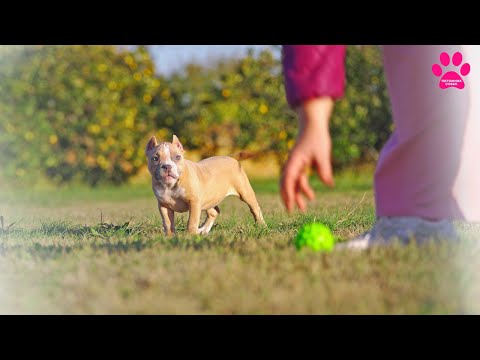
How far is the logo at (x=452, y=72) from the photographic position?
218cm

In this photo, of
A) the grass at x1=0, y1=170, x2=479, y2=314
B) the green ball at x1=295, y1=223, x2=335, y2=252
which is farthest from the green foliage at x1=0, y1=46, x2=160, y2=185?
the green ball at x1=295, y1=223, x2=335, y2=252

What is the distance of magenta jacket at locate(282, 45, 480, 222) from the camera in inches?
83.9

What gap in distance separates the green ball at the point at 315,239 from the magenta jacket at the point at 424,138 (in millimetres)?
255

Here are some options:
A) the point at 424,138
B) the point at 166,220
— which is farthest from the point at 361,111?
the point at 424,138

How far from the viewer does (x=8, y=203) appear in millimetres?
4973

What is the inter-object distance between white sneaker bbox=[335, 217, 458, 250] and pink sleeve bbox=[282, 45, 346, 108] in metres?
0.68

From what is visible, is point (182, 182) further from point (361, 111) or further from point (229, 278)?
point (361, 111)

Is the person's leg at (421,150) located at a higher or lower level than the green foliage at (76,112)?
lower

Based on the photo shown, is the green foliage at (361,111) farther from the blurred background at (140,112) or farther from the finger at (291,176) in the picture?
the finger at (291,176)

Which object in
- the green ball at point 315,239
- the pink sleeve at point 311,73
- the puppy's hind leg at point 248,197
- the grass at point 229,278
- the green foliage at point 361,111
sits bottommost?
the grass at point 229,278

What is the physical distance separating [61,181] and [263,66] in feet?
7.88

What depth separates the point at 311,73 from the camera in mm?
1530

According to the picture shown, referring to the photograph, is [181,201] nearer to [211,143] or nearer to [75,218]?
[75,218]

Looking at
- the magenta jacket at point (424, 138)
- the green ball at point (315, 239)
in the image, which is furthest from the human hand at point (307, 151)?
the magenta jacket at point (424, 138)
